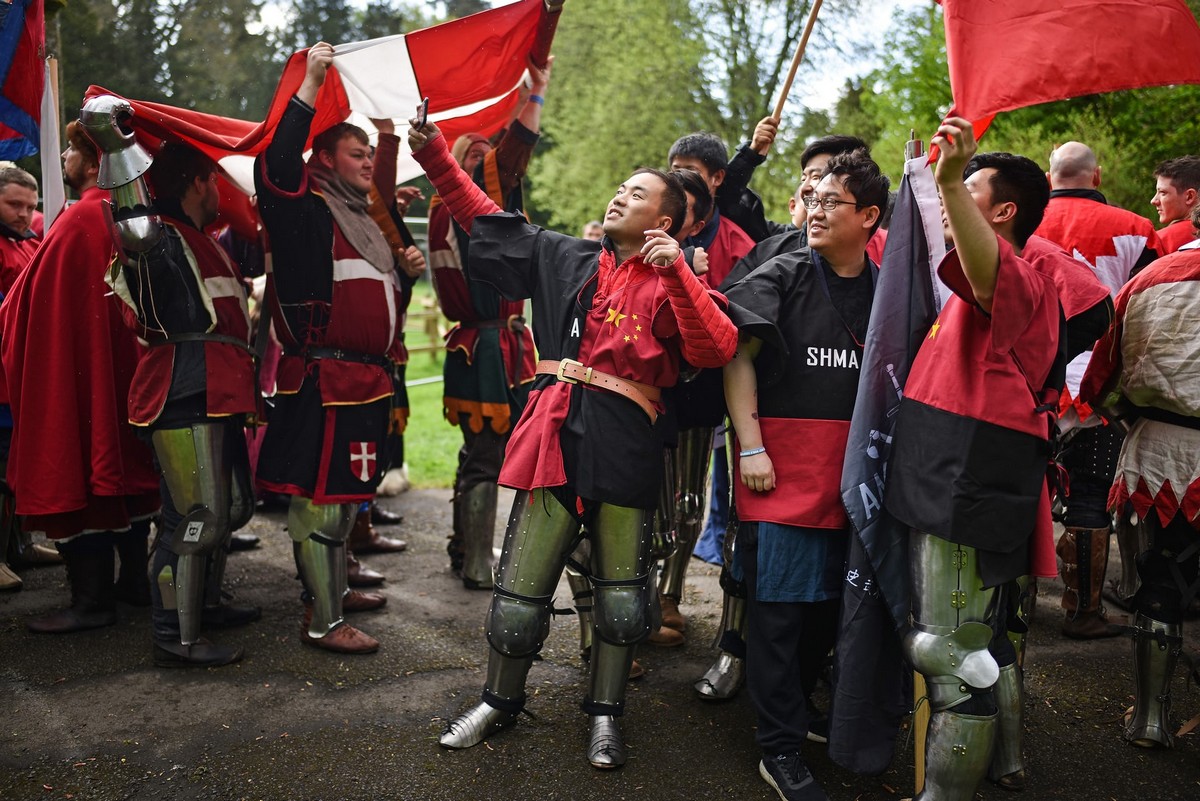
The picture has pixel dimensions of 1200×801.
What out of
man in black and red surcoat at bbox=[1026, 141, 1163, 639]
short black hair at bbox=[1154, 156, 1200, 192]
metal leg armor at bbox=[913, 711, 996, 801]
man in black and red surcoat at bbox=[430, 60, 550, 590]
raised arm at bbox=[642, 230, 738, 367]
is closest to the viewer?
metal leg armor at bbox=[913, 711, 996, 801]

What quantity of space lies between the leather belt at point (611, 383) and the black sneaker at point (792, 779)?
1.09 metres

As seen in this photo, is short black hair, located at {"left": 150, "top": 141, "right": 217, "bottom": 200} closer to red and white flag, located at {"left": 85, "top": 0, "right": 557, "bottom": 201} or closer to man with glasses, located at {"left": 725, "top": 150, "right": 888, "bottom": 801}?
red and white flag, located at {"left": 85, "top": 0, "right": 557, "bottom": 201}

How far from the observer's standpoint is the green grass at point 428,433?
786 cm

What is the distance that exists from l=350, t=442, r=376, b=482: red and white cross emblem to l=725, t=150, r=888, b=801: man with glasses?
1636 millimetres

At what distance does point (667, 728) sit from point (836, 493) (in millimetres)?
1085

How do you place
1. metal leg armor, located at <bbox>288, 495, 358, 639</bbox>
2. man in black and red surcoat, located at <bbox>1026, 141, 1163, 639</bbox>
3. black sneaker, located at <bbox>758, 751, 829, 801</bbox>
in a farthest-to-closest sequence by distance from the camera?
man in black and red surcoat, located at <bbox>1026, 141, 1163, 639</bbox> → metal leg armor, located at <bbox>288, 495, 358, 639</bbox> → black sneaker, located at <bbox>758, 751, 829, 801</bbox>

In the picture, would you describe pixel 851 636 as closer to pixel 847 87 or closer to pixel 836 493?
pixel 836 493

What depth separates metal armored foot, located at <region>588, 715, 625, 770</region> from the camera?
312 centimetres

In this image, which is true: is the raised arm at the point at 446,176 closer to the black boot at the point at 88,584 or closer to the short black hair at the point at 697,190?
the short black hair at the point at 697,190

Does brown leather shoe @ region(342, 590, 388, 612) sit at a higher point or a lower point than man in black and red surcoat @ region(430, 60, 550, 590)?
lower

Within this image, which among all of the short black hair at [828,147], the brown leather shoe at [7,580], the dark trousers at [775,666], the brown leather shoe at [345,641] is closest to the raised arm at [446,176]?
the short black hair at [828,147]

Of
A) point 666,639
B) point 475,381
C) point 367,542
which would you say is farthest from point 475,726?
point 367,542

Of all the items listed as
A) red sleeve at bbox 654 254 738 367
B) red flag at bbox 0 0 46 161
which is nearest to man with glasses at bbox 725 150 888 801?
red sleeve at bbox 654 254 738 367

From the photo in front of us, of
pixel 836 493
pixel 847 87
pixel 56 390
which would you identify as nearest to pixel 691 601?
pixel 836 493
